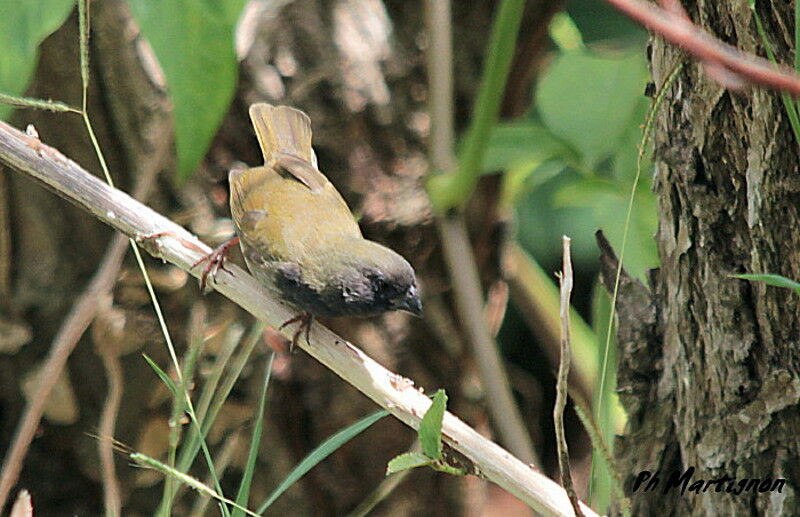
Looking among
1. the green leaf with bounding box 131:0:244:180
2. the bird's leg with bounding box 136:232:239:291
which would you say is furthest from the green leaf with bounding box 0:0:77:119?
the bird's leg with bounding box 136:232:239:291

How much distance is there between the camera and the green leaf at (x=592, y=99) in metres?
2.42

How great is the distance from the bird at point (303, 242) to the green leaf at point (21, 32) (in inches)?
21.4

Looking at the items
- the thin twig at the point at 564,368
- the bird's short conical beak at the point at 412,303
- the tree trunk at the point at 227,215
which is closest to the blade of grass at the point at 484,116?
the tree trunk at the point at 227,215

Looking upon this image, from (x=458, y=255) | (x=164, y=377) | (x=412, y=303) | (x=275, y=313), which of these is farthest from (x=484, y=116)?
(x=164, y=377)

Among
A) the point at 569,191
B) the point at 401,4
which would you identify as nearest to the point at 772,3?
the point at 569,191

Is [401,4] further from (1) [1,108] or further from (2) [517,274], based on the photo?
(1) [1,108]

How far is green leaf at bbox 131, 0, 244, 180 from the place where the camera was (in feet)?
6.44

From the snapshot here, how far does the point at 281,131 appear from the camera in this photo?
2736 mm

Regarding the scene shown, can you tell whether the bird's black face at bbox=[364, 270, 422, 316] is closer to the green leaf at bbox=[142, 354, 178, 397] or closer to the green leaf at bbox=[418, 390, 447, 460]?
the green leaf at bbox=[142, 354, 178, 397]

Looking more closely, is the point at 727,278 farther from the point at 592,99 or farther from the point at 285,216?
the point at 285,216

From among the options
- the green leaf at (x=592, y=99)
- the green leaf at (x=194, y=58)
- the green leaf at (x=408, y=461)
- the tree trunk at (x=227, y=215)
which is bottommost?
the tree trunk at (x=227, y=215)

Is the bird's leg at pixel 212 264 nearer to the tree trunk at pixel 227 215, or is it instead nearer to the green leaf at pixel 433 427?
the green leaf at pixel 433 427

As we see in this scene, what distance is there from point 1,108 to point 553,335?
2191 mm

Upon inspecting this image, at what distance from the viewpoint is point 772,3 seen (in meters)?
1.44
